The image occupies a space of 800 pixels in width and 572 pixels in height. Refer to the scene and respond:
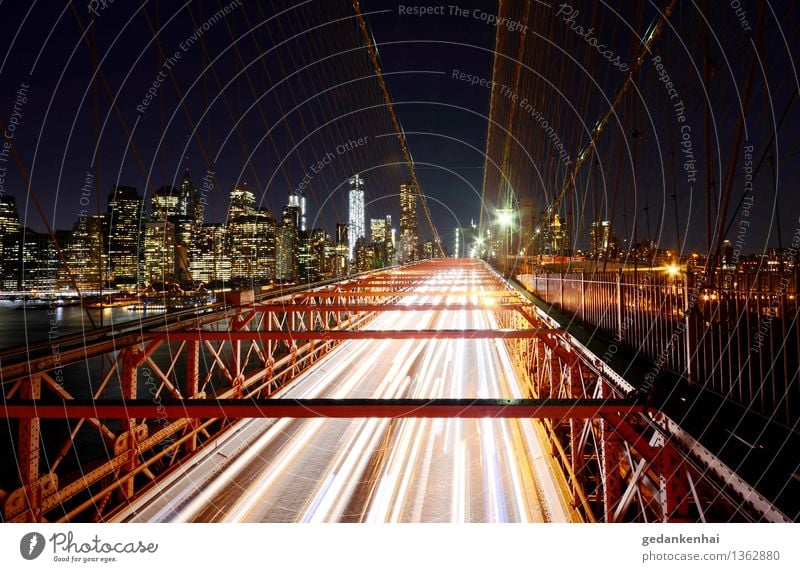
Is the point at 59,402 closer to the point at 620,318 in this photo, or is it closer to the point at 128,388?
the point at 128,388

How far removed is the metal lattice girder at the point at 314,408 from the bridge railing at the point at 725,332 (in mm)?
1250

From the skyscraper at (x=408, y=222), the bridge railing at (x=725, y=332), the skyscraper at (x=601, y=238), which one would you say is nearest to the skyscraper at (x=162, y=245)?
the bridge railing at (x=725, y=332)

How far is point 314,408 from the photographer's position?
3.44 meters

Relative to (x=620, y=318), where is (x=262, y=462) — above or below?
below

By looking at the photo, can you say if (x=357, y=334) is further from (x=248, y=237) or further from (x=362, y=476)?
(x=248, y=237)

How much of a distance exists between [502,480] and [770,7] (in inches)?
277

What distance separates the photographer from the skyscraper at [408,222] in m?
77.2

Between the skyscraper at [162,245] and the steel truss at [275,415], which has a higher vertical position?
the skyscraper at [162,245]

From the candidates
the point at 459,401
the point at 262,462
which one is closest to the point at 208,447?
the point at 262,462

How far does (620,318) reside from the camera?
20.5 ft

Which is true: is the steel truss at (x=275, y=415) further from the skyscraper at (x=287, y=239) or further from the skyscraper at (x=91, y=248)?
the skyscraper at (x=287, y=239)

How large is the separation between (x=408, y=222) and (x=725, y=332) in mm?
87160

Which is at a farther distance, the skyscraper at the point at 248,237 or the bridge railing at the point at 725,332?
the skyscraper at the point at 248,237

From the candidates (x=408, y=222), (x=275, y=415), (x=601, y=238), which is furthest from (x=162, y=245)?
(x=408, y=222)
